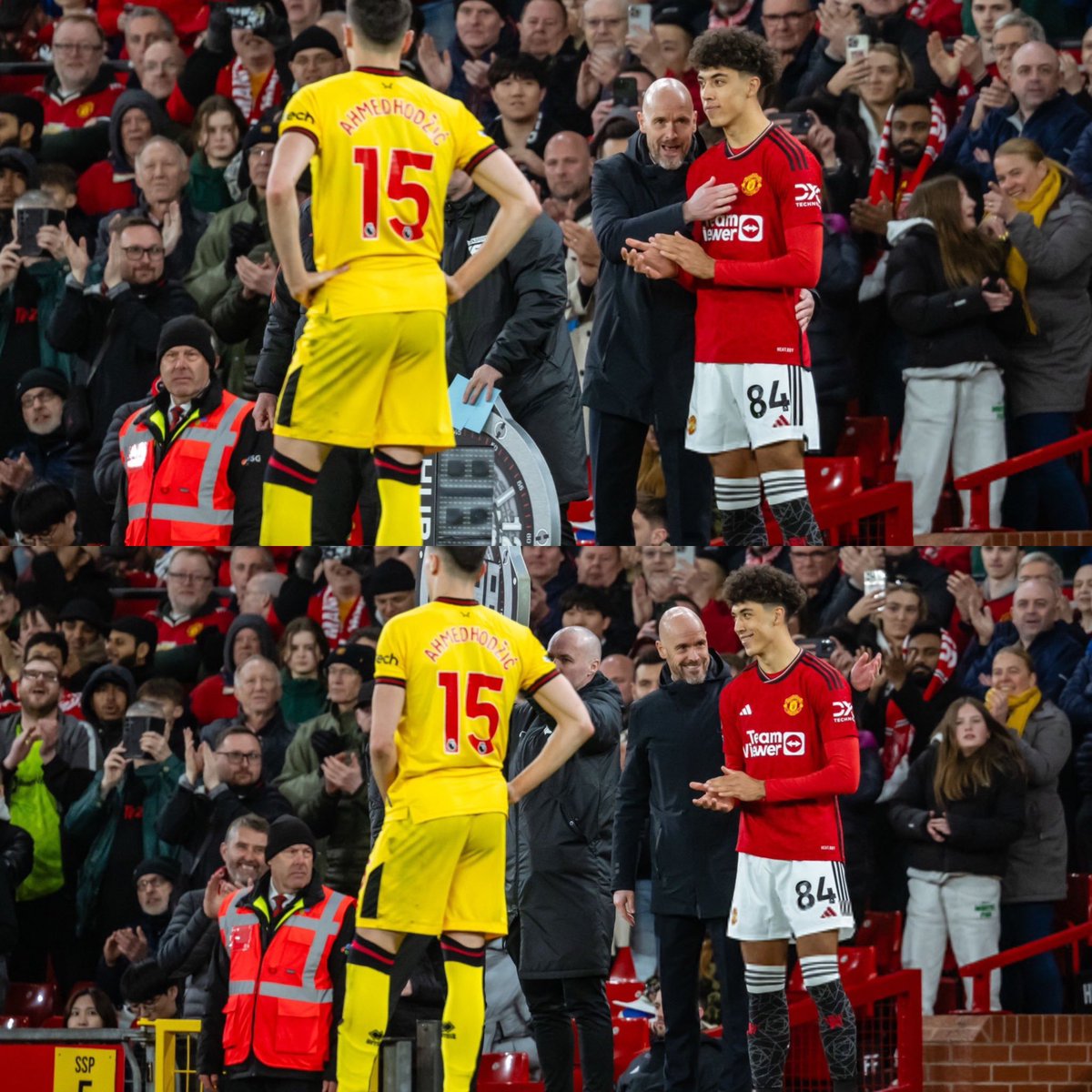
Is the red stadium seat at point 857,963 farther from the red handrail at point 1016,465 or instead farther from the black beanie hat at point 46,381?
the black beanie hat at point 46,381

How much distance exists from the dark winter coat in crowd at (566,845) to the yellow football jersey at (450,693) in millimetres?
564

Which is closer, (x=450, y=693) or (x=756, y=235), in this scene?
(x=450, y=693)

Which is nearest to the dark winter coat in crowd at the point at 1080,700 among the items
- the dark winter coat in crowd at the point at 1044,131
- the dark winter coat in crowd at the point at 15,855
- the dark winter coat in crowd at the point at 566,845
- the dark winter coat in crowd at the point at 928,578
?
the dark winter coat in crowd at the point at 928,578

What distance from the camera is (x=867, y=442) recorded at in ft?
36.6

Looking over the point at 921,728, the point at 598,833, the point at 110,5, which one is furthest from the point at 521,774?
the point at 110,5

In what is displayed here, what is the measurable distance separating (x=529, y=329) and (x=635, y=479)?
0.83 metres

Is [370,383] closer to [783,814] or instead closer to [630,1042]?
[783,814]

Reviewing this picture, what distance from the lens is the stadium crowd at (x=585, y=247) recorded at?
9.46 m

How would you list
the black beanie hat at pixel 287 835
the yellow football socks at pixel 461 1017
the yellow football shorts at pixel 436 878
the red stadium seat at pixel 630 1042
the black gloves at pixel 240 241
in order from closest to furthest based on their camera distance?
1. the yellow football socks at pixel 461 1017
2. the yellow football shorts at pixel 436 878
3. the black beanie hat at pixel 287 835
4. the red stadium seat at pixel 630 1042
5. the black gloves at pixel 240 241

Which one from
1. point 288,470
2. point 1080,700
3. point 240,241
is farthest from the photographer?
point 240,241

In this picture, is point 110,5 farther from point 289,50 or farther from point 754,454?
point 754,454

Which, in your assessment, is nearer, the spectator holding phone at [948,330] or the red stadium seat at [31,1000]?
the spectator holding phone at [948,330]

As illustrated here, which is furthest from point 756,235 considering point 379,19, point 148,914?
point 148,914

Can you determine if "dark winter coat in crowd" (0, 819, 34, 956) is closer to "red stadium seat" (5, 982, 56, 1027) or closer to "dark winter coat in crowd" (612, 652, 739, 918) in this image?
"red stadium seat" (5, 982, 56, 1027)
